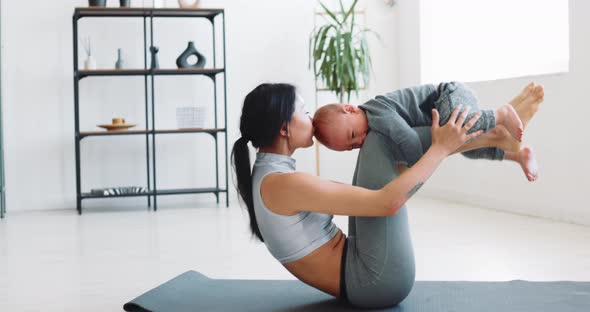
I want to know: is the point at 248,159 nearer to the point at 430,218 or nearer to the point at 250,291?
the point at 250,291

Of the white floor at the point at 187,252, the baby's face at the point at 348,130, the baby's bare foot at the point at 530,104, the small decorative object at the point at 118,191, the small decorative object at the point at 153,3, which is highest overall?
the small decorative object at the point at 153,3

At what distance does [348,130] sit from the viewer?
229 centimetres

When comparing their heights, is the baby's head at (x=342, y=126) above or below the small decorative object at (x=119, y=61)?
below

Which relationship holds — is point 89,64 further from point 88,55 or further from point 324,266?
point 324,266

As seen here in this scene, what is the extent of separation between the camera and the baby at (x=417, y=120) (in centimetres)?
227

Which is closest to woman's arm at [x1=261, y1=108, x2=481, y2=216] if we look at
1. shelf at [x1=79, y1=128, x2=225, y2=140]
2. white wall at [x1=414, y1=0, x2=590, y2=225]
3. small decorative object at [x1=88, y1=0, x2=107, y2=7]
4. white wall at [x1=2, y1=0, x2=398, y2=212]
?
white wall at [x1=414, y1=0, x2=590, y2=225]

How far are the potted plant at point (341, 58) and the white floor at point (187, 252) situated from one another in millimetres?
1219

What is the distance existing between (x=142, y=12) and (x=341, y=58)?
1.64 meters

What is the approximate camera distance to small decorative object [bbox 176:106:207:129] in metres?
5.82

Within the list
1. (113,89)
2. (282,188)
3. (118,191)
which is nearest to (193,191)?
(118,191)

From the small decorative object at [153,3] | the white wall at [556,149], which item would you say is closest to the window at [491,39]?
the white wall at [556,149]

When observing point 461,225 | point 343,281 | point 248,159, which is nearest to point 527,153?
point 343,281

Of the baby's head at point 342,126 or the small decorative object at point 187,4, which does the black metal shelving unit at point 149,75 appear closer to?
the small decorative object at point 187,4

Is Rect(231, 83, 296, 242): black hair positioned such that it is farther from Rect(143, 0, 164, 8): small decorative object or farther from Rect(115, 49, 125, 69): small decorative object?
Rect(143, 0, 164, 8): small decorative object
